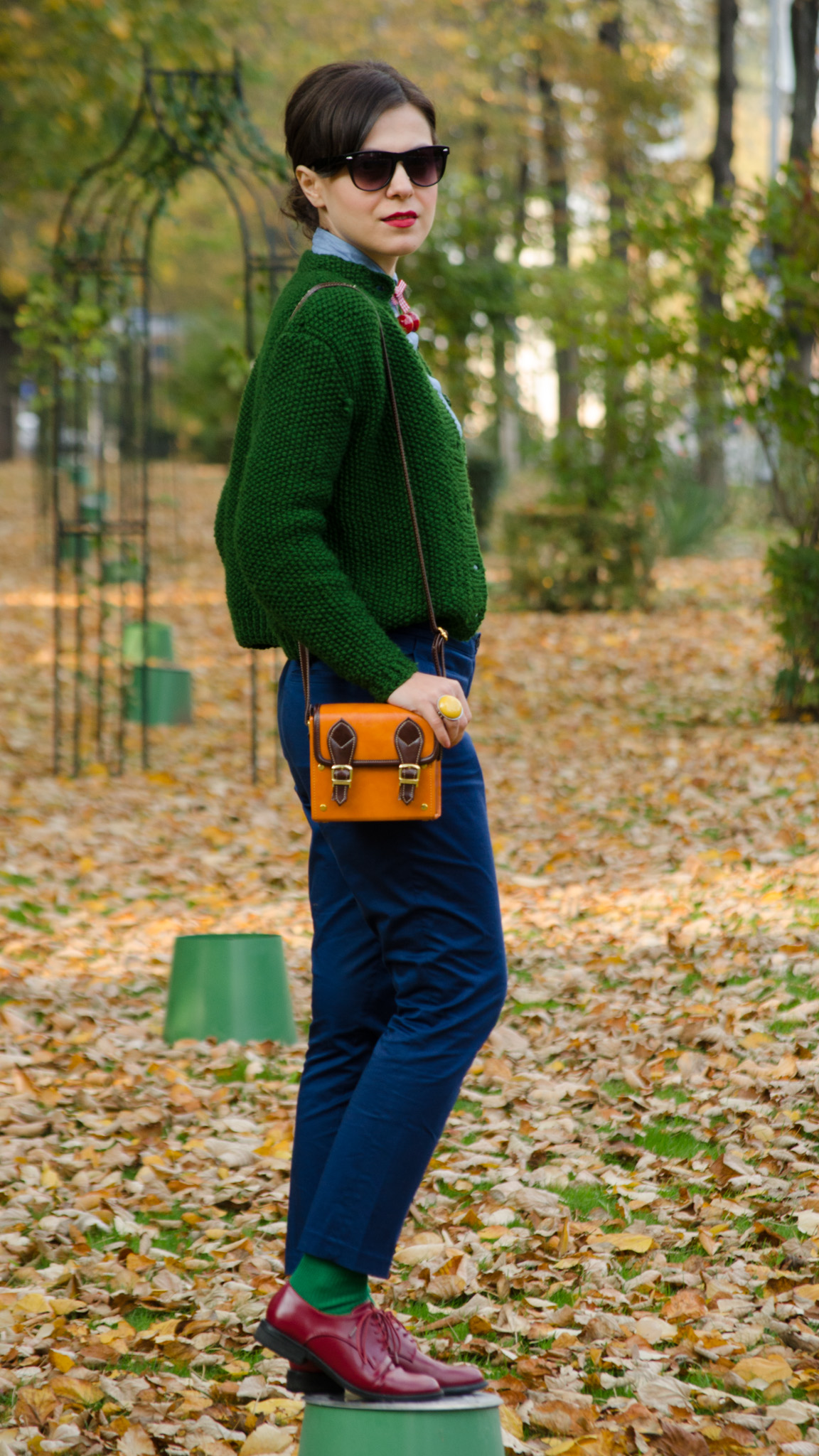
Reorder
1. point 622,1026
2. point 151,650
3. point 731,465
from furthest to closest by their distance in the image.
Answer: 1. point 731,465
2. point 151,650
3. point 622,1026

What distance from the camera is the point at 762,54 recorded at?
40.7 m

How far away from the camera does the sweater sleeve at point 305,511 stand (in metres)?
2.00

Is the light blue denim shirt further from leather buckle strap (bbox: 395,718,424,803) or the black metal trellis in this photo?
the black metal trellis

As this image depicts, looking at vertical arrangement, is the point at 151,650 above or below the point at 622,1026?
above

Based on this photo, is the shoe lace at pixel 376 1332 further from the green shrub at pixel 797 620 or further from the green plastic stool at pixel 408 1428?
the green shrub at pixel 797 620

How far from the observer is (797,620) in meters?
8.43

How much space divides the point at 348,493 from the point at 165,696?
777cm

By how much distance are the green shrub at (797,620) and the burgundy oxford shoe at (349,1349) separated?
268 inches

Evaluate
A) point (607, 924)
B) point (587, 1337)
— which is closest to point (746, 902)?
point (607, 924)

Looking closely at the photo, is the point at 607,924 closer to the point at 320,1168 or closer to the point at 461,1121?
the point at 461,1121

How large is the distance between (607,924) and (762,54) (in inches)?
1621

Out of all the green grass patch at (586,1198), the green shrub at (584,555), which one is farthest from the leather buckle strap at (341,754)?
the green shrub at (584,555)

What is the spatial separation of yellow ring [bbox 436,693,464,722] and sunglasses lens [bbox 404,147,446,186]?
2.53 feet

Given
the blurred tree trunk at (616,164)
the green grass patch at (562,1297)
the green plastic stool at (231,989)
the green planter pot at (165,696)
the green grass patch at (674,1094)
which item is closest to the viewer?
the green grass patch at (562,1297)
